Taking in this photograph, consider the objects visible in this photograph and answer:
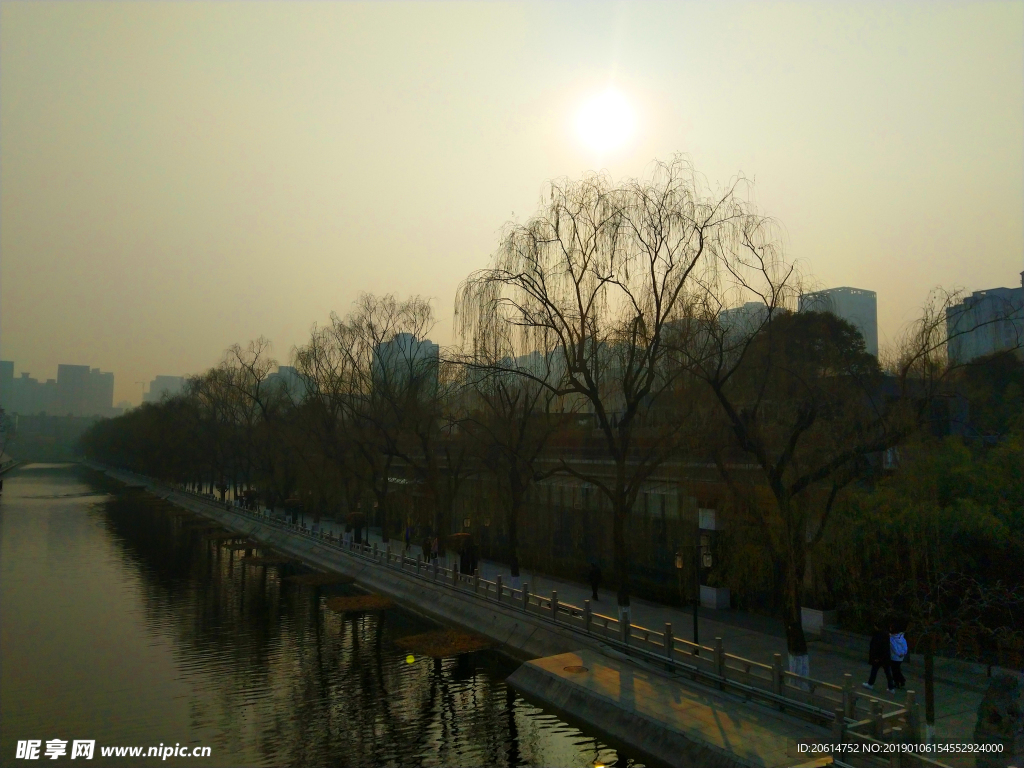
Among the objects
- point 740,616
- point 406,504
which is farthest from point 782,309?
point 406,504

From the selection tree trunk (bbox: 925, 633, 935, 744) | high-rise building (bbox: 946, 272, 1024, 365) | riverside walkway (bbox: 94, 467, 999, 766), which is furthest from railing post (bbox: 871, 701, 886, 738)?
high-rise building (bbox: 946, 272, 1024, 365)

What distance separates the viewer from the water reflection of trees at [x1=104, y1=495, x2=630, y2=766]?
489 inches

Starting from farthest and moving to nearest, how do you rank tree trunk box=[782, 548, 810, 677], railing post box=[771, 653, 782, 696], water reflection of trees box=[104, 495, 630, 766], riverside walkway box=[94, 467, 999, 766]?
1. tree trunk box=[782, 548, 810, 677]
2. water reflection of trees box=[104, 495, 630, 766]
3. railing post box=[771, 653, 782, 696]
4. riverside walkway box=[94, 467, 999, 766]

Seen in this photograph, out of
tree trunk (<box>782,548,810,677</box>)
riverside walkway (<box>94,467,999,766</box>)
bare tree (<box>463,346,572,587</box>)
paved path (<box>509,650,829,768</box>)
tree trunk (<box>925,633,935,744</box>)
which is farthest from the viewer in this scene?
bare tree (<box>463,346,572,587</box>)

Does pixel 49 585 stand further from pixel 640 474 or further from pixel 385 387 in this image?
pixel 640 474

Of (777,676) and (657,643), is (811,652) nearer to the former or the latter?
(657,643)

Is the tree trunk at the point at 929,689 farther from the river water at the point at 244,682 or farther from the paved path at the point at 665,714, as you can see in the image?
the river water at the point at 244,682

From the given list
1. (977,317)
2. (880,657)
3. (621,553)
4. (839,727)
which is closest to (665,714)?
(839,727)

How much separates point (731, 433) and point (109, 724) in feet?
44.3

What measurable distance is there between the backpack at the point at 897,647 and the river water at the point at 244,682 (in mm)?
4971

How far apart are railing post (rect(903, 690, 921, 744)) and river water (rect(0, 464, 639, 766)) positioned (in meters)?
4.20

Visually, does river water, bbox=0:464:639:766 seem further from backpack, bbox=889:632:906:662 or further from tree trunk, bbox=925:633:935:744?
backpack, bbox=889:632:906:662

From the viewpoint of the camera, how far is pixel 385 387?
2920cm

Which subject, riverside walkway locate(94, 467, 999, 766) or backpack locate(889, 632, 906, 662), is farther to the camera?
backpack locate(889, 632, 906, 662)
